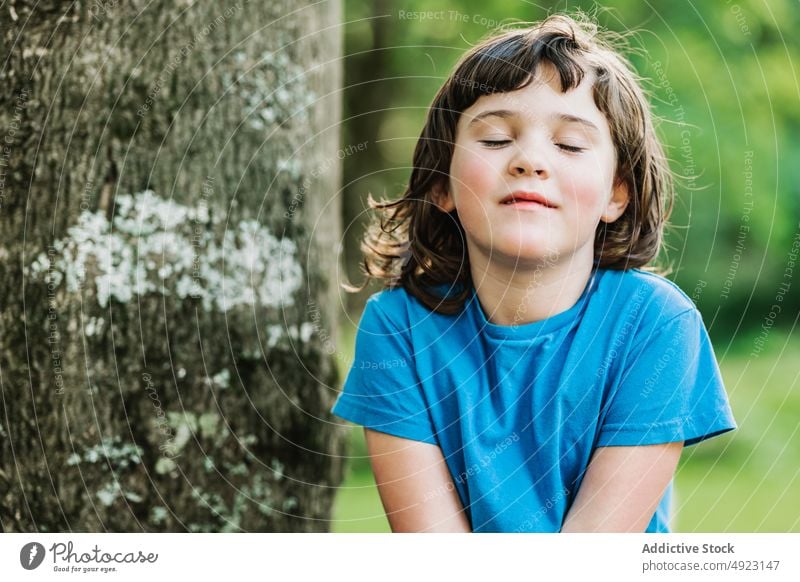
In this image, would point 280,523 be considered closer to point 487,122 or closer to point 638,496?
point 638,496

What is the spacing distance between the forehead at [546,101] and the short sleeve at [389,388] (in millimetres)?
321

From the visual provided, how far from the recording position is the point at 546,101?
1085 mm

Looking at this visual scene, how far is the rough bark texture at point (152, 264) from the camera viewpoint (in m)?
1.27

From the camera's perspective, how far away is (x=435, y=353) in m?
1.16

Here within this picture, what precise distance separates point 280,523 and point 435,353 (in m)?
0.45

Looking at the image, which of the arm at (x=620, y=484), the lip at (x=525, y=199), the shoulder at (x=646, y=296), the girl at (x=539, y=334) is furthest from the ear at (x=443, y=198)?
the arm at (x=620, y=484)

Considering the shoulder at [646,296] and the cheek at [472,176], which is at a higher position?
the cheek at [472,176]

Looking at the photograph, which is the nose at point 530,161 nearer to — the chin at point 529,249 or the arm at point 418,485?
the chin at point 529,249

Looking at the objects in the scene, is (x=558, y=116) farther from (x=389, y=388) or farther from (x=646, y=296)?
(x=389, y=388)

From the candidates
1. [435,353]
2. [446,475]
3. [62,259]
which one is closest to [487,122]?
[435,353]

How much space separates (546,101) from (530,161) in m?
0.08

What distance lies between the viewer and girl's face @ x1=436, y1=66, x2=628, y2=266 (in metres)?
1.09
